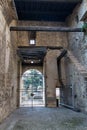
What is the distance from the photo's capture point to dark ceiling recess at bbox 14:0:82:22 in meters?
10.0

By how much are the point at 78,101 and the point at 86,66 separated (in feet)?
6.07

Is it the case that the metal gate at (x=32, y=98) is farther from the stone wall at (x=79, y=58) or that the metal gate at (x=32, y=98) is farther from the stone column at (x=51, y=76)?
the stone wall at (x=79, y=58)

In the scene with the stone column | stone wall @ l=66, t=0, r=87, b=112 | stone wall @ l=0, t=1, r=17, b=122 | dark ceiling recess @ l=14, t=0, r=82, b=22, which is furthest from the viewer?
the stone column

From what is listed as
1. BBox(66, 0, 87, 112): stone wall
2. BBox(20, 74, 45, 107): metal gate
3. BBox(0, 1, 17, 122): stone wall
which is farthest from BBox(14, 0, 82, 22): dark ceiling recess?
BBox(20, 74, 45, 107): metal gate

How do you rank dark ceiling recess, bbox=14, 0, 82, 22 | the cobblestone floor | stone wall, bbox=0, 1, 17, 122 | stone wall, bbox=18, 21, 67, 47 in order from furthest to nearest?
stone wall, bbox=18, 21, 67, 47, dark ceiling recess, bbox=14, 0, 82, 22, stone wall, bbox=0, 1, 17, 122, the cobblestone floor

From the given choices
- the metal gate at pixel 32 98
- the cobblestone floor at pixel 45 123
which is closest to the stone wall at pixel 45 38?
the metal gate at pixel 32 98

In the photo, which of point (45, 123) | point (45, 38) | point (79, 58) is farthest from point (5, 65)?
point (45, 38)

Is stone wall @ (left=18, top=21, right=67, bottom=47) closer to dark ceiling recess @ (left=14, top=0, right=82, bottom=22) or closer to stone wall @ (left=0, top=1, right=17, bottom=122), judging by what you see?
dark ceiling recess @ (left=14, top=0, right=82, bottom=22)

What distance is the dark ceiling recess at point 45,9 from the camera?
10.0m

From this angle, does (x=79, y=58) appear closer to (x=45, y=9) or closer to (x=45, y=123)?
(x=45, y=9)

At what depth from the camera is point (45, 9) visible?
11109mm

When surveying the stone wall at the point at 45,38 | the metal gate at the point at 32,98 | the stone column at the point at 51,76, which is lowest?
the metal gate at the point at 32,98

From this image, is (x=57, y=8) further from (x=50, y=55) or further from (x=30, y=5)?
(x=50, y=55)

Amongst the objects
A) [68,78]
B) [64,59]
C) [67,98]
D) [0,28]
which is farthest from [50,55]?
[0,28]
